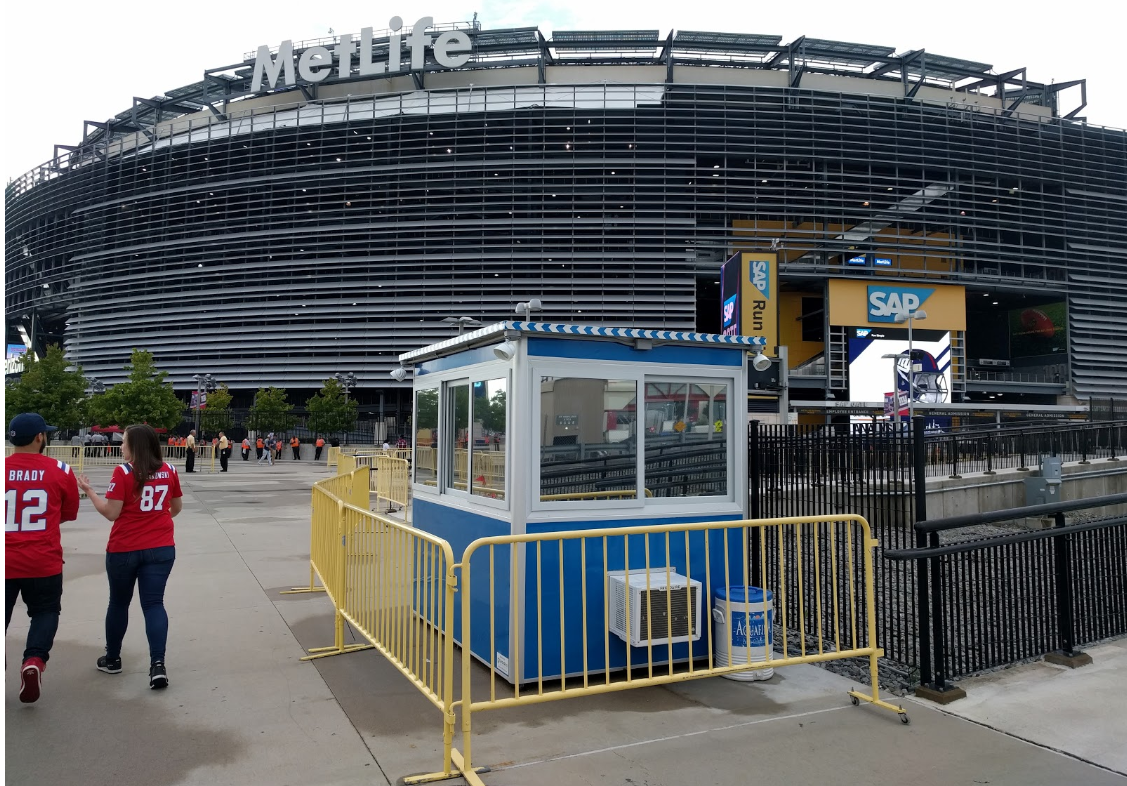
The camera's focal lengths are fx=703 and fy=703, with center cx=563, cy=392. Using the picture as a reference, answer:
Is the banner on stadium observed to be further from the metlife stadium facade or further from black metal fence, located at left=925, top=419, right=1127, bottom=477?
black metal fence, located at left=925, top=419, right=1127, bottom=477

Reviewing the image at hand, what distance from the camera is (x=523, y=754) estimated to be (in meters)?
4.09

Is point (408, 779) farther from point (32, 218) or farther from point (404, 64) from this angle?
point (32, 218)

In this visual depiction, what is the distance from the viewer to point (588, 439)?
18.7 feet

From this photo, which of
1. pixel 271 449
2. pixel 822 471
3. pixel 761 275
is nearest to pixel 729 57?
pixel 761 275

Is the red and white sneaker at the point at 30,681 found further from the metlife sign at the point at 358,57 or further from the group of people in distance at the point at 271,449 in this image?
the metlife sign at the point at 358,57

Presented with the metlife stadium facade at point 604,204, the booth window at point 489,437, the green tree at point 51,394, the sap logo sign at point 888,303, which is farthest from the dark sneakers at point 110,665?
the sap logo sign at point 888,303

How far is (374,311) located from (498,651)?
4380cm

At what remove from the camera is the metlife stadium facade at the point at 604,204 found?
44375 mm

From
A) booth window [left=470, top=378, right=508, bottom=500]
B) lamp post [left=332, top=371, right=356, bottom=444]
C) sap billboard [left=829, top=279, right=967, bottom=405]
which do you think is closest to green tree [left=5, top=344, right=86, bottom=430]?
lamp post [left=332, top=371, right=356, bottom=444]

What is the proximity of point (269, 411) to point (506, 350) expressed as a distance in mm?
46015

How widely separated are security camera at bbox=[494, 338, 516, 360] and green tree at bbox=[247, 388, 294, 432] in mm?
45657

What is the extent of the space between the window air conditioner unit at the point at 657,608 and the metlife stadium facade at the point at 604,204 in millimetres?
38285

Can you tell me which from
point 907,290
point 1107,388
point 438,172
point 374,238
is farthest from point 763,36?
point 1107,388

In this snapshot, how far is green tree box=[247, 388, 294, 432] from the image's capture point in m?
47.1
